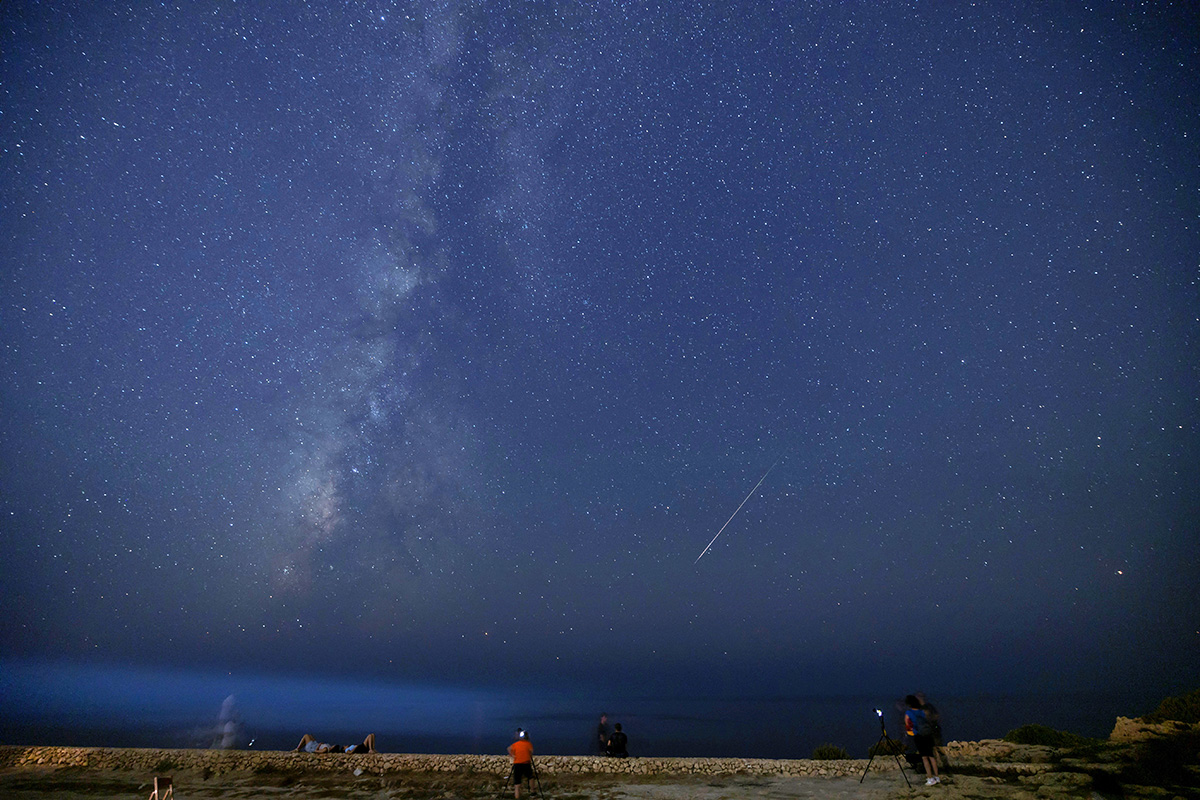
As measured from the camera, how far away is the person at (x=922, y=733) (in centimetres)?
1271

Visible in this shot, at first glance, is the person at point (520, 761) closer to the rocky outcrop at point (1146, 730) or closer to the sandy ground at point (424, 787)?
the sandy ground at point (424, 787)

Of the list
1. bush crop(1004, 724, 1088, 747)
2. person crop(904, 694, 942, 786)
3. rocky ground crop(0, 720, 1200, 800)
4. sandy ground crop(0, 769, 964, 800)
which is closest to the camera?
rocky ground crop(0, 720, 1200, 800)

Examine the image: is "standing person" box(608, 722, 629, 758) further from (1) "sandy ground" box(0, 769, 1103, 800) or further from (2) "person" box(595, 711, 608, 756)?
(1) "sandy ground" box(0, 769, 1103, 800)

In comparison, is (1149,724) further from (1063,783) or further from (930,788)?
(930,788)

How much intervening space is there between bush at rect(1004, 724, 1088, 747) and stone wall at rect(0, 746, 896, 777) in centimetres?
649

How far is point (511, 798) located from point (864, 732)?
92.3 m

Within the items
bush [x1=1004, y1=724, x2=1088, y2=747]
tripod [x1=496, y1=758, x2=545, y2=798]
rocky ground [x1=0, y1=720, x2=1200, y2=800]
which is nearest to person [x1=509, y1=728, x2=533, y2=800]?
tripod [x1=496, y1=758, x2=545, y2=798]

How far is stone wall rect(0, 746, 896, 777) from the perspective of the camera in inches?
600

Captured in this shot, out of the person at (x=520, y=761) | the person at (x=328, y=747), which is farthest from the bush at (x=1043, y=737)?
the person at (x=328, y=747)

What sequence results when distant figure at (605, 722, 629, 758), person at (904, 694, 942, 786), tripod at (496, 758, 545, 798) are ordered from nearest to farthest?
person at (904, 694, 942, 786), tripod at (496, 758, 545, 798), distant figure at (605, 722, 629, 758)

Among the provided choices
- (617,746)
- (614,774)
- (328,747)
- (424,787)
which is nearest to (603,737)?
(617,746)

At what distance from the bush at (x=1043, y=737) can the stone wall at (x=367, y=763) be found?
6.49m

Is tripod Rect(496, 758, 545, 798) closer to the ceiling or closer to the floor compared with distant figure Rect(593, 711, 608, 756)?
closer to the floor

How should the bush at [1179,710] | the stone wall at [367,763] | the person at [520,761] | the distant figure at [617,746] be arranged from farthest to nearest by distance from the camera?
the bush at [1179,710], the distant figure at [617,746], the stone wall at [367,763], the person at [520,761]
